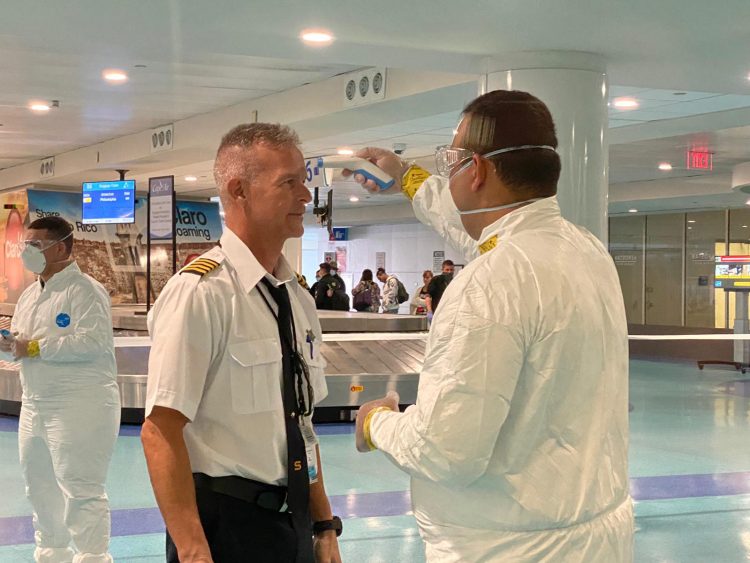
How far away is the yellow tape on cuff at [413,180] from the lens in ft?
10.5

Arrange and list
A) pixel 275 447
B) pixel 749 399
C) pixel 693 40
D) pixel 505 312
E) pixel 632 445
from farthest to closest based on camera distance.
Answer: pixel 749 399 < pixel 632 445 < pixel 693 40 < pixel 275 447 < pixel 505 312

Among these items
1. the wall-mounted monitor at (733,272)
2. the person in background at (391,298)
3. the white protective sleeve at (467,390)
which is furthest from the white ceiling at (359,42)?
the person in background at (391,298)

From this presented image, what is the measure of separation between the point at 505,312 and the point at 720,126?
11.5 m

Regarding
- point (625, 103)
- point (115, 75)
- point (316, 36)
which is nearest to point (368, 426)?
point (316, 36)

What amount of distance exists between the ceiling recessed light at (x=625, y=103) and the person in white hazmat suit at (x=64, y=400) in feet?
24.1

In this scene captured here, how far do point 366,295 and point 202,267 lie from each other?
19.7 meters

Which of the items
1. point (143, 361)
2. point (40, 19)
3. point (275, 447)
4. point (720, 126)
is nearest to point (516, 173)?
point (275, 447)

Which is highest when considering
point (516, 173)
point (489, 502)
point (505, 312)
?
point (516, 173)

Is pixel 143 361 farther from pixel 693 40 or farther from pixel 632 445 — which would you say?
pixel 693 40

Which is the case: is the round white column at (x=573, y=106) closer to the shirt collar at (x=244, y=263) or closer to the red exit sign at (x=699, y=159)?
the shirt collar at (x=244, y=263)

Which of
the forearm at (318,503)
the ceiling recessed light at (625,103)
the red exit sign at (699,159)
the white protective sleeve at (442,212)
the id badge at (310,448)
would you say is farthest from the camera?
the red exit sign at (699,159)

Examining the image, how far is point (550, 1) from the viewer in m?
5.66

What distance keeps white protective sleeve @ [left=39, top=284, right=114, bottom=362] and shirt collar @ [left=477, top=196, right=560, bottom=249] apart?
352 cm

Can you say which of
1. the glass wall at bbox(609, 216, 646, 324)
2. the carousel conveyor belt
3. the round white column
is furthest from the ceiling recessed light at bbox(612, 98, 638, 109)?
the glass wall at bbox(609, 216, 646, 324)
